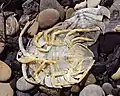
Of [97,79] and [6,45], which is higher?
[6,45]

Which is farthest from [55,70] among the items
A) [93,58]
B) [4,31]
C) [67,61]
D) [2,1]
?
[2,1]

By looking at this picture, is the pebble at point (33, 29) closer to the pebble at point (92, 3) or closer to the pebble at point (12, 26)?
the pebble at point (12, 26)

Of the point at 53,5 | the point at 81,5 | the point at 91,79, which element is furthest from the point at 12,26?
the point at 91,79

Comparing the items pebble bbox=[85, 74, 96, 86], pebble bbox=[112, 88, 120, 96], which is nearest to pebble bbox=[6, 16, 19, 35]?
pebble bbox=[85, 74, 96, 86]

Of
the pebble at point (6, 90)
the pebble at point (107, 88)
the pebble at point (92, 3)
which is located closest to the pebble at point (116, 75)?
the pebble at point (107, 88)

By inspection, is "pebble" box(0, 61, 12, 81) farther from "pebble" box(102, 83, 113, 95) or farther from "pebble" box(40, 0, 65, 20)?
"pebble" box(102, 83, 113, 95)

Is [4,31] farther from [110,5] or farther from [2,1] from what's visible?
[110,5]

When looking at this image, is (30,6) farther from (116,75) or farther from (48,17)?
(116,75)

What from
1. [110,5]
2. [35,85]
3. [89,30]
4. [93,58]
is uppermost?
[110,5]
